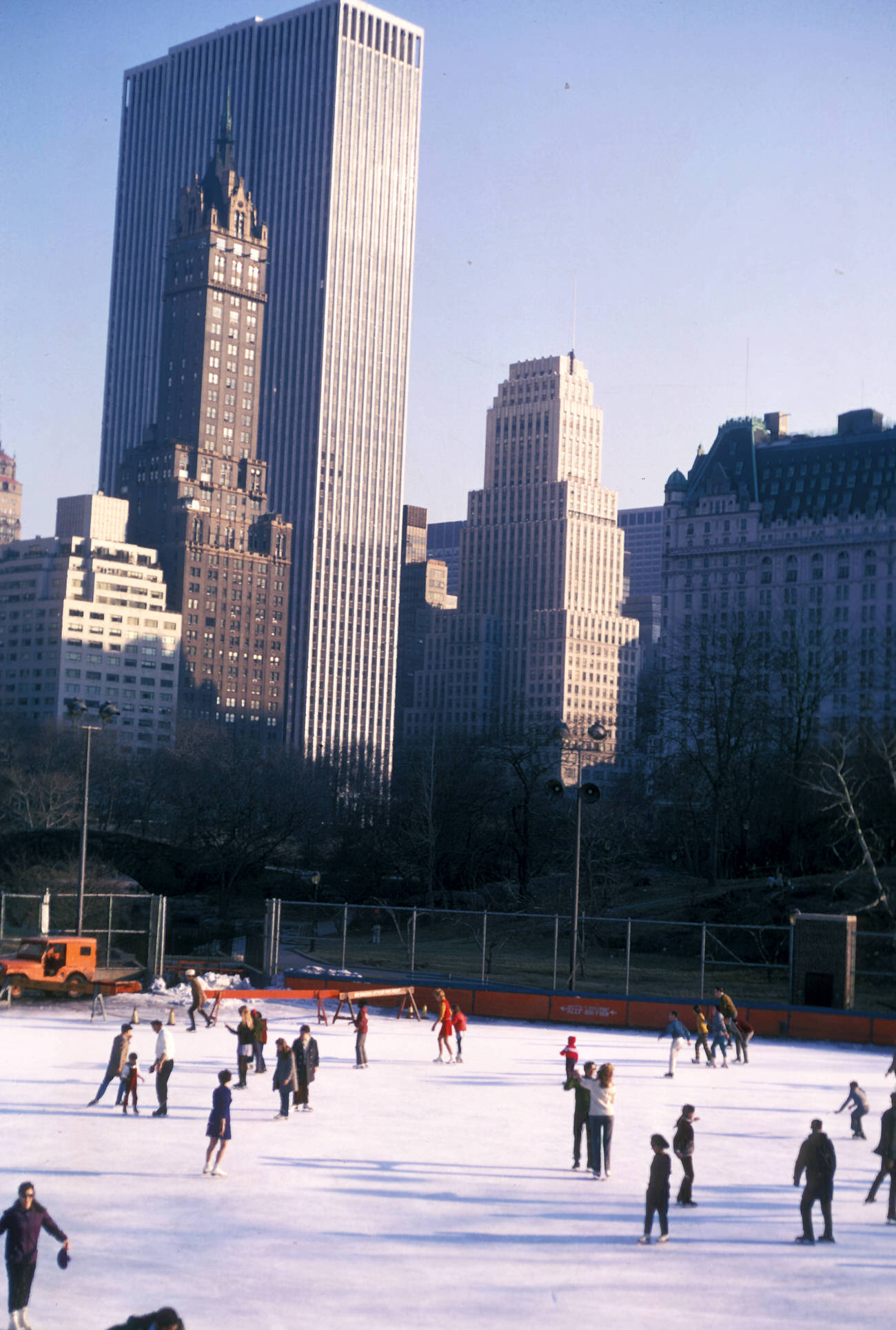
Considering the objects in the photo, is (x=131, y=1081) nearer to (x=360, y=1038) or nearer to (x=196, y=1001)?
(x=360, y=1038)

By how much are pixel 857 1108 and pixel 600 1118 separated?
19.0 ft

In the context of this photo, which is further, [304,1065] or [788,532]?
[788,532]

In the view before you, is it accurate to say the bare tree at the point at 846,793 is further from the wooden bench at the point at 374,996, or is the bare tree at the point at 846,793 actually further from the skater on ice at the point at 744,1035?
the wooden bench at the point at 374,996

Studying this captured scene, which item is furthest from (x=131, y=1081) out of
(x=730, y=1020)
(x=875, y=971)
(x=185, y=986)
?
(x=875, y=971)

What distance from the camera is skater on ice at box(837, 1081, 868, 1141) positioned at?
24227 mm

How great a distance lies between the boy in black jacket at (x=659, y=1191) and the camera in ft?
57.1

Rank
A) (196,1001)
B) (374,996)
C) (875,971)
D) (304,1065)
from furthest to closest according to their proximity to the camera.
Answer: (875,971) → (374,996) → (196,1001) → (304,1065)

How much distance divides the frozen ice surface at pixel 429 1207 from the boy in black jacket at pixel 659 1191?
0.23 m

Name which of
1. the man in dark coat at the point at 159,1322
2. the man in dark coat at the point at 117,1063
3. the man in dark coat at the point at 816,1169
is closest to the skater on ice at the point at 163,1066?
the man in dark coat at the point at 117,1063

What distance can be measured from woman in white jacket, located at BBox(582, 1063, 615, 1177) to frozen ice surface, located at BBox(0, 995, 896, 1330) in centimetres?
35

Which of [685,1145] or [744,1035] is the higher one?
[685,1145]

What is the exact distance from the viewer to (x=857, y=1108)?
24.8 metres

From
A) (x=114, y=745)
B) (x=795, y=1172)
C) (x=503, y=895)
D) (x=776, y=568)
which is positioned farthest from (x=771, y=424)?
(x=795, y=1172)

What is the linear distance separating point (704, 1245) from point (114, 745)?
5203 inches
